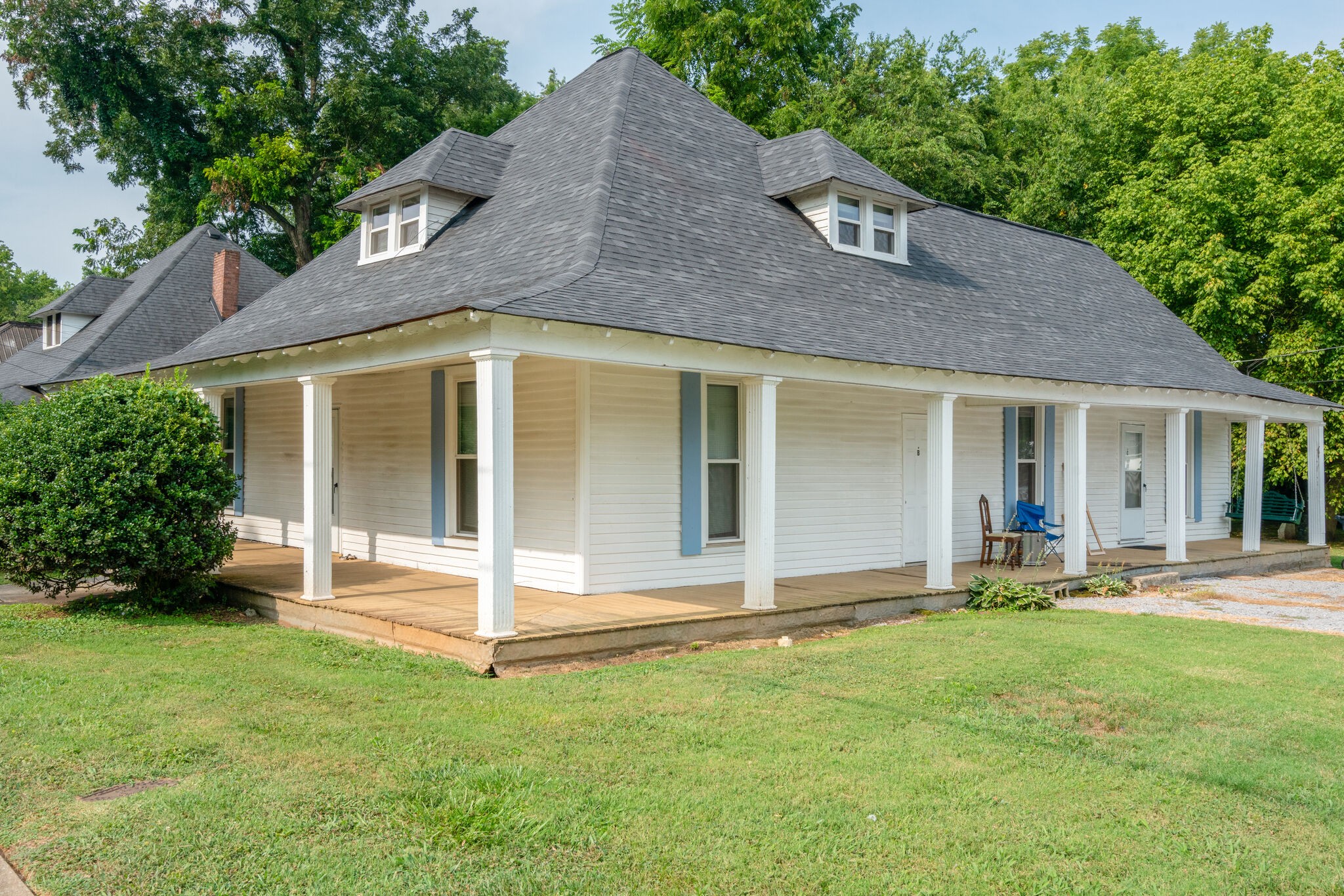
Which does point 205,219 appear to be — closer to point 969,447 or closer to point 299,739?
point 969,447

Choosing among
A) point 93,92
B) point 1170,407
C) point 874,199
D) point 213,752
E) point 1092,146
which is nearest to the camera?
point 213,752

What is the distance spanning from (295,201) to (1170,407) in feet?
91.0

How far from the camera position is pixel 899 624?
10.1 m

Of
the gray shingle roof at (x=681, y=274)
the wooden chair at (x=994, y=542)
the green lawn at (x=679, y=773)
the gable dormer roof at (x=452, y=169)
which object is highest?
the gable dormer roof at (x=452, y=169)

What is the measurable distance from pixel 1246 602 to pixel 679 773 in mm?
10596

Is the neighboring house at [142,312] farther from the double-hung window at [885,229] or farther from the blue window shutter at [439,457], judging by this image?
the double-hung window at [885,229]

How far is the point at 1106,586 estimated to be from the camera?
42.4ft

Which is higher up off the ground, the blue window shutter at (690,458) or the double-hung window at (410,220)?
the double-hung window at (410,220)

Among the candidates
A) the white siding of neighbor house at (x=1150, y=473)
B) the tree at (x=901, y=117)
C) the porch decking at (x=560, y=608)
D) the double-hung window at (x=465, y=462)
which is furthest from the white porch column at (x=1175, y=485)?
the tree at (x=901, y=117)

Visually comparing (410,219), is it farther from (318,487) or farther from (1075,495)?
(1075,495)

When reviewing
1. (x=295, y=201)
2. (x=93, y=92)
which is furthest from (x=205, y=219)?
(x=93, y=92)

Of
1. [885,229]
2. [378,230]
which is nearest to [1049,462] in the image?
[885,229]

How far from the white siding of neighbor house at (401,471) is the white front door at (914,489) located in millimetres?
5483

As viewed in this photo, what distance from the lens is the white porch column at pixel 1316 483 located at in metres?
17.5
